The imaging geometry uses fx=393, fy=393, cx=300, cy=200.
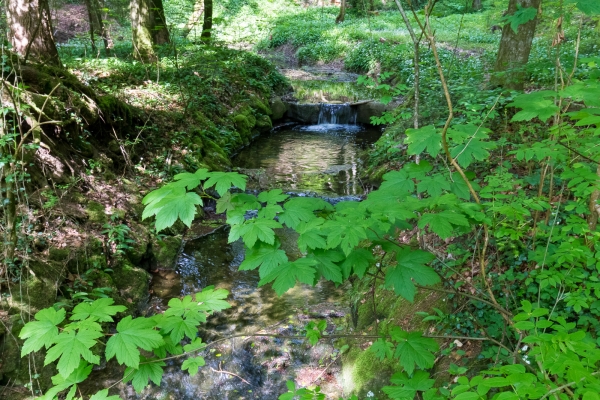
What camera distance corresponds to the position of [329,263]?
1.63 m

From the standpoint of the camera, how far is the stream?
3.93m

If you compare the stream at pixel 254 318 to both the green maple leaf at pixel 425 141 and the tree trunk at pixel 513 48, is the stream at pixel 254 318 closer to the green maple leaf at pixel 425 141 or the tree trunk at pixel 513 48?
the green maple leaf at pixel 425 141

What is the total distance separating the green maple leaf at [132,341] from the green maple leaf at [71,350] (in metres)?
0.07

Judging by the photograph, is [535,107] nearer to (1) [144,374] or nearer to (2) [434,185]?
(2) [434,185]

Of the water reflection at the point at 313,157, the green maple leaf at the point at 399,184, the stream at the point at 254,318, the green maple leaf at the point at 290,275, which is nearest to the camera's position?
the green maple leaf at the point at 290,275

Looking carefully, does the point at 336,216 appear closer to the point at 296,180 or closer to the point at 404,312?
the point at 404,312

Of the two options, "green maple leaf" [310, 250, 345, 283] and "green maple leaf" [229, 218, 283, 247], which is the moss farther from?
"green maple leaf" [310, 250, 345, 283]

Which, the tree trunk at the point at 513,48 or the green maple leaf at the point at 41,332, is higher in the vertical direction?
the tree trunk at the point at 513,48

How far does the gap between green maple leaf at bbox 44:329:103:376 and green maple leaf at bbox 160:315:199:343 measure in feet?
0.97

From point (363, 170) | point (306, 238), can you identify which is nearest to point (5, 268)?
point (306, 238)

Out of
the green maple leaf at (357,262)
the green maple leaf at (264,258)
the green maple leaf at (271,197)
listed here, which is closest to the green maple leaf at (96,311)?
the green maple leaf at (264,258)

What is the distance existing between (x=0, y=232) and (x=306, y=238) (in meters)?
3.83

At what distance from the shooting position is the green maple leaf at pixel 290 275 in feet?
4.91

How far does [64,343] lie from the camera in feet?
4.60
